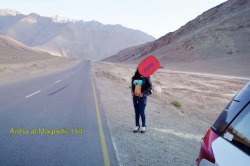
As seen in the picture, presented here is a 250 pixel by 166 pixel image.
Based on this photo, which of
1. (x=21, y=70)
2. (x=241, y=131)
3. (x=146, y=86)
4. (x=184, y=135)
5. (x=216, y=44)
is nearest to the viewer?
(x=241, y=131)

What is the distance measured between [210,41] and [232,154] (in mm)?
73280

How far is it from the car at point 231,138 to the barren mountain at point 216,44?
160 feet

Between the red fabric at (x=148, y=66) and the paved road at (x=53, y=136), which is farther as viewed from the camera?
the red fabric at (x=148, y=66)

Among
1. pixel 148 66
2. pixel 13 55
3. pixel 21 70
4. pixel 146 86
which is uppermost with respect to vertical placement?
pixel 13 55

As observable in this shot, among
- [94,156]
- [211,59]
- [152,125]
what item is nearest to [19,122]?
[94,156]

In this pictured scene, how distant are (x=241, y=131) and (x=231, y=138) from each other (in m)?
0.11

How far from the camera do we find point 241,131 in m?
1.94

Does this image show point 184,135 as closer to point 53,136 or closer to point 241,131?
point 53,136

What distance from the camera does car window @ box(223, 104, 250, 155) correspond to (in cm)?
185

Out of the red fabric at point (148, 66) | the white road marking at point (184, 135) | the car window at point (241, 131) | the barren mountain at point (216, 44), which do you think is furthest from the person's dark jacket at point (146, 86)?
the barren mountain at point (216, 44)

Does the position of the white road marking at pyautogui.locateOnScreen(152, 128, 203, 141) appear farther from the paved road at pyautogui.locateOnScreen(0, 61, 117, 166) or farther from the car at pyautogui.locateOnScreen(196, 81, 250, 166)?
the car at pyautogui.locateOnScreen(196, 81, 250, 166)

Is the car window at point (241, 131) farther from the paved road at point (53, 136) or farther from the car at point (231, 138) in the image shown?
the paved road at point (53, 136)

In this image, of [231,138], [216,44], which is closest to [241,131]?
[231,138]

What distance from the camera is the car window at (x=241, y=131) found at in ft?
6.08
